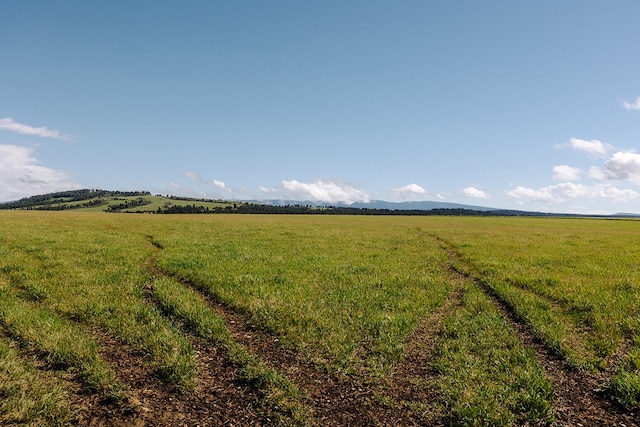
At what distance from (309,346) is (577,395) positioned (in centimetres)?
614

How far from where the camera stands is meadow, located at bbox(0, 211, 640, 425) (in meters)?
6.93

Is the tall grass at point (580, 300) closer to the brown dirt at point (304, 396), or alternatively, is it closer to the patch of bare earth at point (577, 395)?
the patch of bare earth at point (577, 395)

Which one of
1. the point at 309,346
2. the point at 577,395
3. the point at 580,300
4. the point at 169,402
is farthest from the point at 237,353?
the point at 580,300

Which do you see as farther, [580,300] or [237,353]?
[580,300]

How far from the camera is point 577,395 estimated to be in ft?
24.9

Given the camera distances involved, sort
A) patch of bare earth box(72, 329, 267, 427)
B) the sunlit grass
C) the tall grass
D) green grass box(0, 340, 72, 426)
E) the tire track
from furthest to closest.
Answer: the sunlit grass → the tall grass → the tire track → patch of bare earth box(72, 329, 267, 427) → green grass box(0, 340, 72, 426)

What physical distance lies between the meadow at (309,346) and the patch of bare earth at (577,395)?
0.04 m

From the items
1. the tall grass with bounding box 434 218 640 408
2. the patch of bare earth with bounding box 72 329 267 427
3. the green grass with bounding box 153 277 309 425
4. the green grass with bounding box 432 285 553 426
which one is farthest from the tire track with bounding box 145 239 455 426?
the tall grass with bounding box 434 218 640 408

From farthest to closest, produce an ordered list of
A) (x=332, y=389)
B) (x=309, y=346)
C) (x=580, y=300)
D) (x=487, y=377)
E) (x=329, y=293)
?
(x=329, y=293) → (x=580, y=300) → (x=309, y=346) → (x=487, y=377) → (x=332, y=389)

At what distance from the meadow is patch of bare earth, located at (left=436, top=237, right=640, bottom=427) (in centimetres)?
4

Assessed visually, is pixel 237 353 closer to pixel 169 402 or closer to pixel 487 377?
pixel 169 402

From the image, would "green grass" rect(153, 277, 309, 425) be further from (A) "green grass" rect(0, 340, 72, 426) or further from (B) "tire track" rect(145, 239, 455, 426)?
(A) "green grass" rect(0, 340, 72, 426)

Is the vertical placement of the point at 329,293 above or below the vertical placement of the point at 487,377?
above

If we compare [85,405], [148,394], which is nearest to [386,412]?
[148,394]
